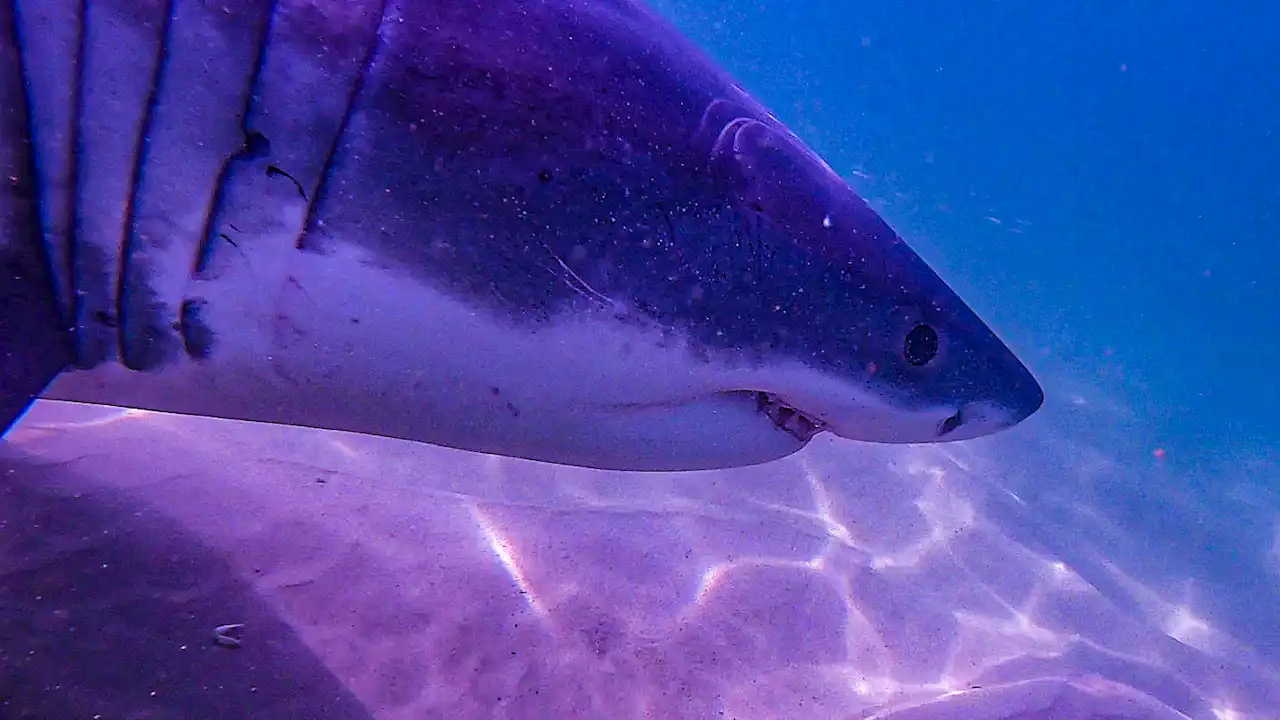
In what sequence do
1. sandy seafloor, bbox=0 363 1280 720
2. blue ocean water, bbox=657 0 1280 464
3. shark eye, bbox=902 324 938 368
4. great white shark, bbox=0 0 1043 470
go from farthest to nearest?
blue ocean water, bbox=657 0 1280 464 → sandy seafloor, bbox=0 363 1280 720 → shark eye, bbox=902 324 938 368 → great white shark, bbox=0 0 1043 470

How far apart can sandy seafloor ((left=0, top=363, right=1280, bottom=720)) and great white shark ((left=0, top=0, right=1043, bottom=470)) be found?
888 millimetres

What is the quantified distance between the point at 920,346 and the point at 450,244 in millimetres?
1168

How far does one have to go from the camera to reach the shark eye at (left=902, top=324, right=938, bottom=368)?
1771mm

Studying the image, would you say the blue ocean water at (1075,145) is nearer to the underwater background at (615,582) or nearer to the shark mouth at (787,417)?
the underwater background at (615,582)

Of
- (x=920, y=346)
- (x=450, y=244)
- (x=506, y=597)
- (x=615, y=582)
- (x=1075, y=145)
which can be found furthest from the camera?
Result: (x=1075, y=145)

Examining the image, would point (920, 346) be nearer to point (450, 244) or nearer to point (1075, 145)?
point (450, 244)

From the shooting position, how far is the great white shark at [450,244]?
131 cm

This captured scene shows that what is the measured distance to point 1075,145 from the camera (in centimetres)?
8488

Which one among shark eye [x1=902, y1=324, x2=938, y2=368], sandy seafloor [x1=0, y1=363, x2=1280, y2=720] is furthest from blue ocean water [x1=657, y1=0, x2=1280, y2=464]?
shark eye [x1=902, y1=324, x2=938, y2=368]

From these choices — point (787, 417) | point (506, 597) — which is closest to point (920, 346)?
point (787, 417)

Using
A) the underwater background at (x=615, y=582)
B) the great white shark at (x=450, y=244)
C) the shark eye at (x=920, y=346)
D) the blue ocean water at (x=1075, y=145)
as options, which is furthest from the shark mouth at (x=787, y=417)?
the blue ocean water at (x=1075, y=145)

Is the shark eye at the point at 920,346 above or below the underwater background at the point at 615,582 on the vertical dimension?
above

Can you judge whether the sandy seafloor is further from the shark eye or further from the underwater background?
the shark eye

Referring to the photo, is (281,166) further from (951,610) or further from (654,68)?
(951,610)
